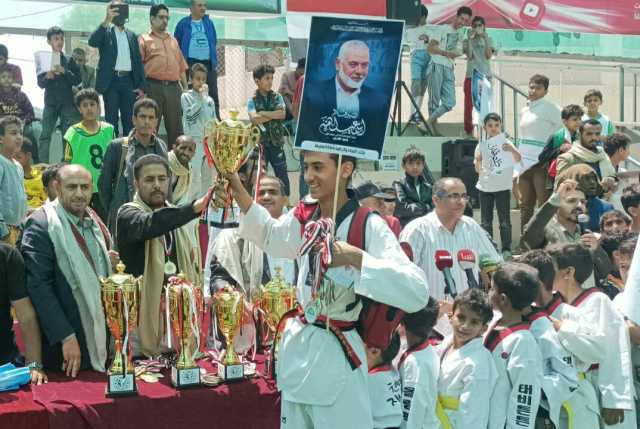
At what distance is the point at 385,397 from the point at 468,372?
432 mm

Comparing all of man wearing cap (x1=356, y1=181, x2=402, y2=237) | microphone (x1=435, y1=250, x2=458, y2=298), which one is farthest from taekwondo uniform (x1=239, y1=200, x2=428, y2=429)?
man wearing cap (x1=356, y1=181, x2=402, y2=237)

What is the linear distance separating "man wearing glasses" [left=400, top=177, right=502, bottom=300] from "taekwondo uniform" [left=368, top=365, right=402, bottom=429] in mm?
1572

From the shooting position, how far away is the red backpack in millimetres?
4312

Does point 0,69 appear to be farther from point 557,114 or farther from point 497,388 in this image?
point 497,388

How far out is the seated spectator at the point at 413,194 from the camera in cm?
888

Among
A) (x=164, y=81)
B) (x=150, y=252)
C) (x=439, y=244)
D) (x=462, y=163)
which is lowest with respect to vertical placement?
(x=439, y=244)

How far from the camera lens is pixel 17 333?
233 inches

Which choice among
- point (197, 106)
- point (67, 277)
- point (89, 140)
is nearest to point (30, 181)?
point (89, 140)

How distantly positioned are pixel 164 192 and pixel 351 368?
5.62ft

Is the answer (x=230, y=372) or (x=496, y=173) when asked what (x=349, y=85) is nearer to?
(x=230, y=372)

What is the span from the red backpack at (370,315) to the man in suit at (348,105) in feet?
1.07

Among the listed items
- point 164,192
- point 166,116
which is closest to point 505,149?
point 166,116

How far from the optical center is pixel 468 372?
15.9 feet

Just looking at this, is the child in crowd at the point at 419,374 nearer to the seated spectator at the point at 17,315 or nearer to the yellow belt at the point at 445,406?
the yellow belt at the point at 445,406
